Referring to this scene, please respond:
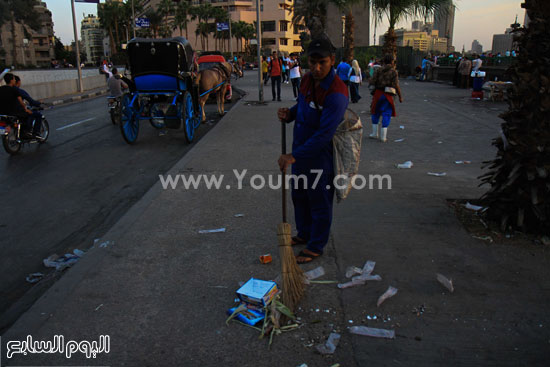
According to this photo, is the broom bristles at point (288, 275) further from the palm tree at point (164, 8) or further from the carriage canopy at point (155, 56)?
the palm tree at point (164, 8)

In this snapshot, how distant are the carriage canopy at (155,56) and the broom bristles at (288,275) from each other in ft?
25.8

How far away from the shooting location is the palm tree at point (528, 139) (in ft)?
14.0

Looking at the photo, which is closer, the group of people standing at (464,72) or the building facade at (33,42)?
the group of people standing at (464,72)

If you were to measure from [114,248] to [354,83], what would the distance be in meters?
14.3

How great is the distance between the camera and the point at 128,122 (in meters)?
10.1

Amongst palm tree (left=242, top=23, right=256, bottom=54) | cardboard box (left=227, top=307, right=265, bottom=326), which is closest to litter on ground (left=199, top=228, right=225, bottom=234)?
cardboard box (left=227, top=307, right=265, bottom=326)

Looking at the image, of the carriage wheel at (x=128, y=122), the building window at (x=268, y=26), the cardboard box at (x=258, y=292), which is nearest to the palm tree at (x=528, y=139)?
the cardboard box at (x=258, y=292)

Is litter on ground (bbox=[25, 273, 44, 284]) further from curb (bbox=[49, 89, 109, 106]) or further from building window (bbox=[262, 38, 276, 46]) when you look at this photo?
building window (bbox=[262, 38, 276, 46])

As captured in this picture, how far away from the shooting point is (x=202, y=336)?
3.01m

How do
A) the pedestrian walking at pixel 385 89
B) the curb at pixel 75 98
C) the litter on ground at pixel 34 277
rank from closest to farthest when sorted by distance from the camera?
1. the litter on ground at pixel 34 277
2. the pedestrian walking at pixel 385 89
3. the curb at pixel 75 98

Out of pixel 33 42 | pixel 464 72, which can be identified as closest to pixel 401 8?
pixel 464 72

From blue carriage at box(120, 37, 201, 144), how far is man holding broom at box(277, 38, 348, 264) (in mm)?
6376

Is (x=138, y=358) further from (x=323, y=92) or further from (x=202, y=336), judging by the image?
(x=323, y=92)

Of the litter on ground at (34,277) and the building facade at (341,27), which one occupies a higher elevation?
the building facade at (341,27)
